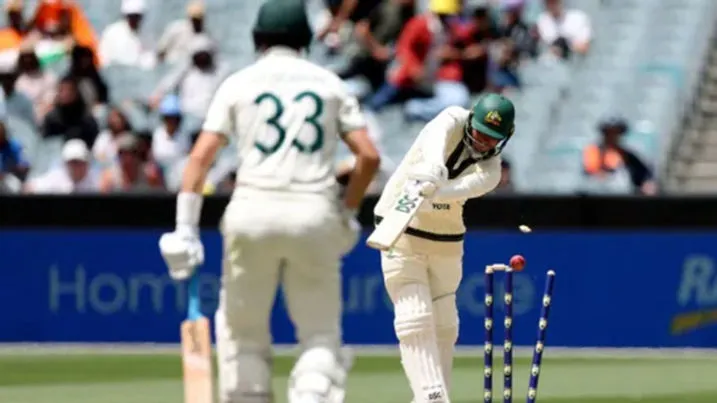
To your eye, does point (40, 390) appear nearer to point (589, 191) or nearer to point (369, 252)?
point (369, 252)

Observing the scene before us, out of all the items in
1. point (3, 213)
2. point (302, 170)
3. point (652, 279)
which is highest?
point (3, 213)

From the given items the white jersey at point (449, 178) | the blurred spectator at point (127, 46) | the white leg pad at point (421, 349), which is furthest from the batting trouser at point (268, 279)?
the blurred spectator at point (127, 46)

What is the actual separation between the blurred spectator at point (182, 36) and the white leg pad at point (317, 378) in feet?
30.9

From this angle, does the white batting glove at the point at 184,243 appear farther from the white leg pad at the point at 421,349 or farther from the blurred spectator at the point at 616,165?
the blurred spectator at the point at 616,165

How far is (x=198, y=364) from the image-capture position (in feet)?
22.7

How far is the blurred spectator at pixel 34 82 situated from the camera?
15859 millimetres

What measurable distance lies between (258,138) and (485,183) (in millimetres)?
1666


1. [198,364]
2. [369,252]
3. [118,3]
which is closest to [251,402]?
[198,364]

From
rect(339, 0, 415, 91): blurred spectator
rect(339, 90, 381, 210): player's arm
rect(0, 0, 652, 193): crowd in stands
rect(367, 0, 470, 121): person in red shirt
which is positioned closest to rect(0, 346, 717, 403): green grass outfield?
rect(0, 0, 652, 193): crowd in stands

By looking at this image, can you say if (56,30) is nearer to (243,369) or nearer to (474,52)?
(474,52)

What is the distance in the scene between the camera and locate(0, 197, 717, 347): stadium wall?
44.1 feet

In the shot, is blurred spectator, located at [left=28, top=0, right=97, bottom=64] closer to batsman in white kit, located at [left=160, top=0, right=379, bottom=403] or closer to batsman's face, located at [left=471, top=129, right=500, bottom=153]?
batsman's face, located at [left=471, top=129, right=500, bottom=153]

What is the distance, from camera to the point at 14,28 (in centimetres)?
1644

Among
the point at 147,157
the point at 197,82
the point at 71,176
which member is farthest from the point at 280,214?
the point at 197,82
